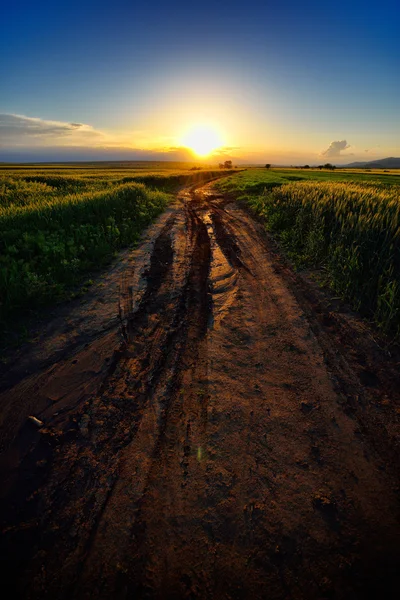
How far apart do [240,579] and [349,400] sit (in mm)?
2373

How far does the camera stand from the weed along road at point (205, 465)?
215 cm

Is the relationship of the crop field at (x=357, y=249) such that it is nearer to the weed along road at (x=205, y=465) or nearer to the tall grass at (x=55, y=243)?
the weed along road at (x=205, y=465)

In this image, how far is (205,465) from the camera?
2850 mm

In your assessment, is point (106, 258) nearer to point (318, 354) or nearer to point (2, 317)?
point (2, 317)

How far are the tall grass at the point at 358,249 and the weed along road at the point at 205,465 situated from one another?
0.78 metres

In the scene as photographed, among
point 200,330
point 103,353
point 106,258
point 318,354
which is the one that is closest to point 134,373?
point 103,353

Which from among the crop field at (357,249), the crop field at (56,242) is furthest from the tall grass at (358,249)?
the crop field at (56,242)

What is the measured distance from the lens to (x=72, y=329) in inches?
206

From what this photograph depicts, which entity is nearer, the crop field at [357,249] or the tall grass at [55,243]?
the crop field at [357,249]

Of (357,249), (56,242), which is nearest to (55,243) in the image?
(56,242)

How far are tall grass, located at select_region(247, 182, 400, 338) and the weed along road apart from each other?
0.78m

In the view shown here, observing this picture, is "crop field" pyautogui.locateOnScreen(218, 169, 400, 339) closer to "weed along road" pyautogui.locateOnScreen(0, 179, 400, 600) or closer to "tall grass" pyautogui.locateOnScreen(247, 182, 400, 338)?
"tall grass" pyautogui.locateOnScreen(247, 182, 400, 338)

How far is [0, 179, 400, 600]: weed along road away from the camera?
2.15 metres

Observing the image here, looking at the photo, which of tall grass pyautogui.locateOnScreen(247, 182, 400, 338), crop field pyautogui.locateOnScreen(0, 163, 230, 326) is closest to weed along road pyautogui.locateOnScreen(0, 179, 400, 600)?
tall grass pyautogui.locateOnScreen(247, 182, 400, 338)
